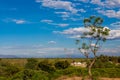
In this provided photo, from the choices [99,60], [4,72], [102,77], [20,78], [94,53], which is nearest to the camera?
[94,53]

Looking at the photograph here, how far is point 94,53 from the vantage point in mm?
33844

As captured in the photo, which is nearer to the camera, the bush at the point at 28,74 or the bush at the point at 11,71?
the bush at the point at 28,74

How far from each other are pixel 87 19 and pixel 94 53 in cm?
417

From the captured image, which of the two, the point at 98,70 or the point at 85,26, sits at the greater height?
the point at 85,26

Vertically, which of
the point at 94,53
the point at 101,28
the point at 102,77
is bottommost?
the point at 102,77

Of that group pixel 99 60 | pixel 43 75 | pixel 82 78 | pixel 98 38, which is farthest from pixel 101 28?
pixel 99 60

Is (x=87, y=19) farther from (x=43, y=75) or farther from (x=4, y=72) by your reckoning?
(x=4, y=72)

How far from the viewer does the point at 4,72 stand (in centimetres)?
4731

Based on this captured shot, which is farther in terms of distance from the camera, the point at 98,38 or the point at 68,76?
the point at 68,76

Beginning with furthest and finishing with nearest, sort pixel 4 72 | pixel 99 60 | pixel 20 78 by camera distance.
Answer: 1. pixel 99 60
2. pixel 4 72
3. pixel 20 78

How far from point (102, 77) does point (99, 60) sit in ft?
60.4

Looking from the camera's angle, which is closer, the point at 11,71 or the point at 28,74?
the point at 28,74

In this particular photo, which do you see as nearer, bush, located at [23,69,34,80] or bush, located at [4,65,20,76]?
bush, located at [23,69,34,80]

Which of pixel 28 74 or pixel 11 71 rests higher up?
pixel 11 71
